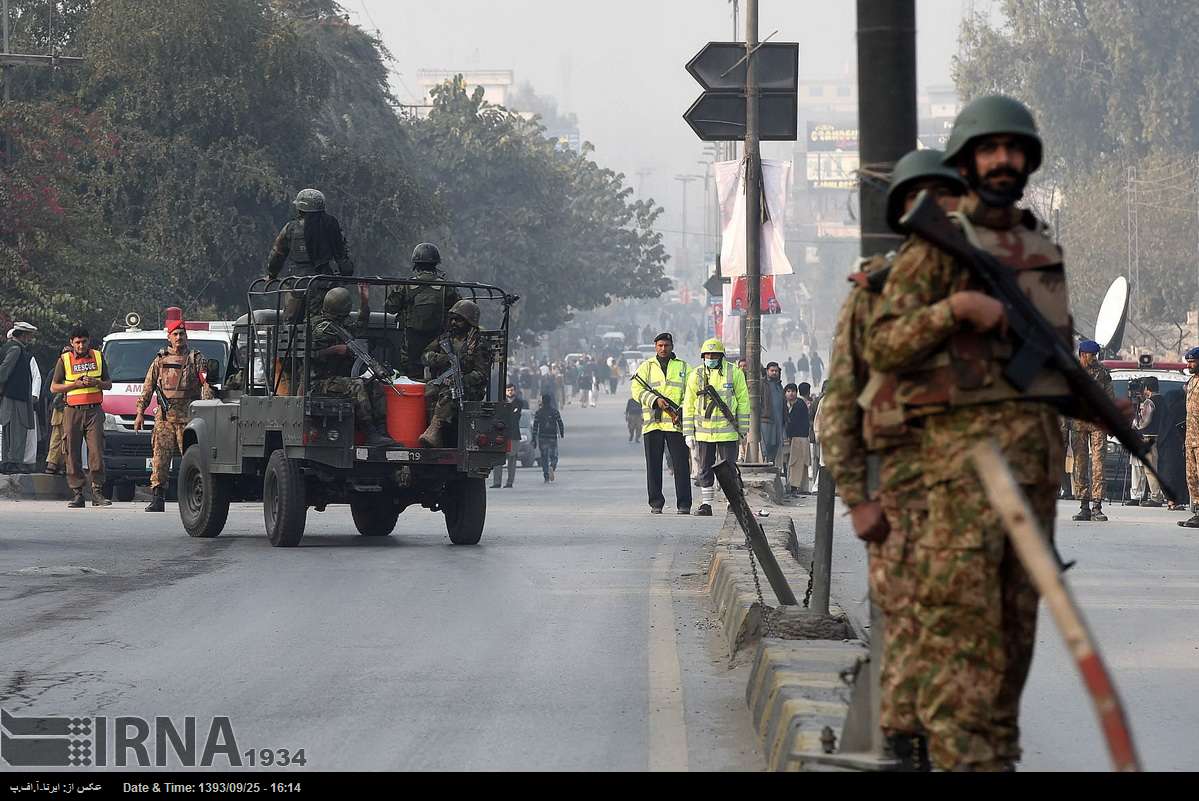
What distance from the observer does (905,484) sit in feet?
18.3

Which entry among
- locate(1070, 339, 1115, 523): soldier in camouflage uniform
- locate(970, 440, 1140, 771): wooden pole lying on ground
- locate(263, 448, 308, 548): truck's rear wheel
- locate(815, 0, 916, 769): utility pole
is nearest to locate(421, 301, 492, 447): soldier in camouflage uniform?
locate(263, 448, 308, 548): truck's rear wheel

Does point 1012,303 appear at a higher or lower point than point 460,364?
higher

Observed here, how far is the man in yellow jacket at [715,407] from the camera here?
71.6ft

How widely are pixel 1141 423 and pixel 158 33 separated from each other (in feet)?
65.5

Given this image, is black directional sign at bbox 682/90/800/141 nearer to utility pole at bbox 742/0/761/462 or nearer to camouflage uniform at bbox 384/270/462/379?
utility pole at bbox 742/0/761/462

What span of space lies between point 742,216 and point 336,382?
818cm

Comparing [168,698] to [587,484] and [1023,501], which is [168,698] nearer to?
[1023,501]

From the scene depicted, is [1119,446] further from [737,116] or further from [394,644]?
[394,644]

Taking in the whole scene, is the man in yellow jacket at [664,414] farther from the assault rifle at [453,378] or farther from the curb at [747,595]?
the curb at [747,595]

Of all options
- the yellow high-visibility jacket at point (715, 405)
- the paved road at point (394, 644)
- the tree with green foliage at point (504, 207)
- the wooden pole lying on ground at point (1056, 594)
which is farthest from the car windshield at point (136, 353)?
the tree with green foliage at point (504, 207)

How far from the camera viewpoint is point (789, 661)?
330 inches

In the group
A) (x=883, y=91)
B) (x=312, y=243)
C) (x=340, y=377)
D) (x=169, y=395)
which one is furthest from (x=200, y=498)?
(x=883, y=91)

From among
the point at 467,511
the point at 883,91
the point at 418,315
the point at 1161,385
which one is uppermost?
the point at 883,91
